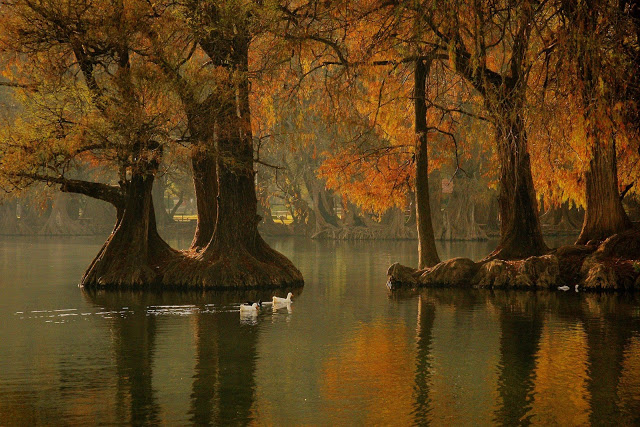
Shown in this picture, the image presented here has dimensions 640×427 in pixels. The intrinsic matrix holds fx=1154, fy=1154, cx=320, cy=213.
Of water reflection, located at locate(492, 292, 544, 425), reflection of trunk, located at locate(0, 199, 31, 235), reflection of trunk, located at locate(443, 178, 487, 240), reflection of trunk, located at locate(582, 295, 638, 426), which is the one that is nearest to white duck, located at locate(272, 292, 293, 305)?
water reflection, located at locate(492, 292, 544, 425)

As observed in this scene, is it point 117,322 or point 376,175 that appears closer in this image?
point 117,322

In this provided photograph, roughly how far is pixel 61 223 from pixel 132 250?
145 feet

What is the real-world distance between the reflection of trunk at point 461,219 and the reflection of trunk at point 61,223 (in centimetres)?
2485

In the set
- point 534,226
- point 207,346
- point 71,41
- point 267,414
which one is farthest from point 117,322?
point 534,226

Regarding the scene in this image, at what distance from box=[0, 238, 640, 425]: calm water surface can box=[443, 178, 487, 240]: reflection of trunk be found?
29381mm

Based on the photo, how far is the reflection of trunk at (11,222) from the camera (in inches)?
2881

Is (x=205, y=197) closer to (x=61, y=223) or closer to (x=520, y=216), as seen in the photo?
(x=520, y=216)

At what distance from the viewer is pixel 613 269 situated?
27938mm

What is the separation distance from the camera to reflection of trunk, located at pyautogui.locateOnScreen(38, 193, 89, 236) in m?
72.4

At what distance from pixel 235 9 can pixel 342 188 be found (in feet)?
29.2

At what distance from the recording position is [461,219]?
59.5 metres

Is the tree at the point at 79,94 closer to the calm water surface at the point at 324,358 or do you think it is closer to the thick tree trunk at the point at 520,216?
the calm water surface at the point at 324,358

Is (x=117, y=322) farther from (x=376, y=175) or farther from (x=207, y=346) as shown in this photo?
(x=376, y=175)

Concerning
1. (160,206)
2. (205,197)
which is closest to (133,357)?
(205,197)
